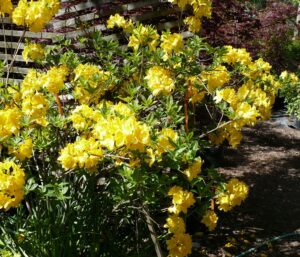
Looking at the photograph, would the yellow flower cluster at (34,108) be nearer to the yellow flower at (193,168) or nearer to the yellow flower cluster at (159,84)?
the yellow flower cluster at (159,84)

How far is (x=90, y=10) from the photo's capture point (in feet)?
13.3

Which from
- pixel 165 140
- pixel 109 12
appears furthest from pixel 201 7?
pixel 109 12

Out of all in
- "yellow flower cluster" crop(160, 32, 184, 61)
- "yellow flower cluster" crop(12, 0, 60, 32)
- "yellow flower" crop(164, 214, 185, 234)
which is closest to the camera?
"yellow flower" crop(164, 214, 185, 234)

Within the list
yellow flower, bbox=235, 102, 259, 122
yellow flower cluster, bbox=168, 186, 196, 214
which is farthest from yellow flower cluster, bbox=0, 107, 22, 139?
yellow flower, bbox=235, 102, 259, 122

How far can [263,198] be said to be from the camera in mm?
4160

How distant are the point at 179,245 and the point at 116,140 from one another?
2.62 ft

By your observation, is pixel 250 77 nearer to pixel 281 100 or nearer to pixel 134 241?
pixel 134 241

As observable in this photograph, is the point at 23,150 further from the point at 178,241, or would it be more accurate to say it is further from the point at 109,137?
the point at 178,241

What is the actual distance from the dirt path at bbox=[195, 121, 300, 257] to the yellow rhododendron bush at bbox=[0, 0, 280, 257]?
95cm

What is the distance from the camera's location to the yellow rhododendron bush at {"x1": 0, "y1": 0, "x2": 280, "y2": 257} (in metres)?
1.76

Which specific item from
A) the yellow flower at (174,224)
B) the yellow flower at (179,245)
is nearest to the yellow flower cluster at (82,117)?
the yellow flower at (174,224)

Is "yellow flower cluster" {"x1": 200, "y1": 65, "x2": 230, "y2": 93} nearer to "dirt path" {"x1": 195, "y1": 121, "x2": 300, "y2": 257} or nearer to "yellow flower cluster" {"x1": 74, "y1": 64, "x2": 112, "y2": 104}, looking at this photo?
"yellow flower cluster" {"x1": 74, "y1": 64, "x2": 112, "y2": 104}

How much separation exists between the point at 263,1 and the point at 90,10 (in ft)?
27.7

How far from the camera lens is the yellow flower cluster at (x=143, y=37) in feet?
7.81
